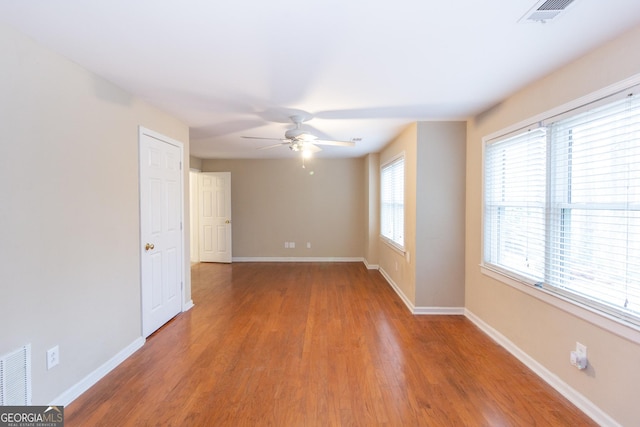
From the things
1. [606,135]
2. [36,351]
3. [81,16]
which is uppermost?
[81,16]

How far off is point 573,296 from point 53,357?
3605 millimetres

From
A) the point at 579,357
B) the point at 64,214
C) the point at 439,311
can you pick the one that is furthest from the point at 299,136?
the point at 579,357

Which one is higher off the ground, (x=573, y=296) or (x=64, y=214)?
(x=64, y=214)

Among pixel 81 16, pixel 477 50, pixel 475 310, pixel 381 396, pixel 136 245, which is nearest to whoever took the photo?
pixel 81 16

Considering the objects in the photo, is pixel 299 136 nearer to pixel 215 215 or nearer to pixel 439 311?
pixel 439 311

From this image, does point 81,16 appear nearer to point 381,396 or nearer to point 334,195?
point 381,396

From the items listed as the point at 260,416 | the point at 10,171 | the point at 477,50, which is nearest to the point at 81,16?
the point at 10,171

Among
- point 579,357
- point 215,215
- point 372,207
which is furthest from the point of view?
point 215,215

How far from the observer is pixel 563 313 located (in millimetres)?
2205

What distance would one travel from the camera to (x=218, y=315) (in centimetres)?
369

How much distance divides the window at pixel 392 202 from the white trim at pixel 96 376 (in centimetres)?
343

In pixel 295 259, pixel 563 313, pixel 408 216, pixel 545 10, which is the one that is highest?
pixel 545 10

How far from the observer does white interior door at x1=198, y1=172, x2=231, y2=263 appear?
661 centimetres

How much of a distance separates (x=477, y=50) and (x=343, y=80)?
0.98 m
